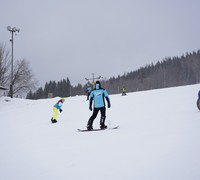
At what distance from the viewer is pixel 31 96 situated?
101 metres

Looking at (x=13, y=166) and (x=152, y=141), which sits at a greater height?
(x=152, y=141)

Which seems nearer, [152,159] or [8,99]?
[152,159]

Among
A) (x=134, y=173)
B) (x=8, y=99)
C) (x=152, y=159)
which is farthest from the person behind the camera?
(x=8, y=99)

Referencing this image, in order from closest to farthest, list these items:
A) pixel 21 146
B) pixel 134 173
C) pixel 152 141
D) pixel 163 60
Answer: pixel 134 173, pixel 152 141, pixel 21 146, pixel 163 60

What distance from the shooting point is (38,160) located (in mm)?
3586

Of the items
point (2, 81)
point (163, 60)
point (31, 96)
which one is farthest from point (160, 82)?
point (31, 96)

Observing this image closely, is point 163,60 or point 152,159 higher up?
point 163,60

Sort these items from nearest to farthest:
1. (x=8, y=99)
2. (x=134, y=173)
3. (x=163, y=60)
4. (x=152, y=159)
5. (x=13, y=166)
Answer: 1. (x=134, y=173)
2. (x=152, y=159)
3. (x=13, y=166)
4. (x=8, y=99)
5. (x=163, y=60)

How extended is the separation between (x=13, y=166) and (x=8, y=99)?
24.4 meters

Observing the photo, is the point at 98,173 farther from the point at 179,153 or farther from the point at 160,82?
the point at 160,82

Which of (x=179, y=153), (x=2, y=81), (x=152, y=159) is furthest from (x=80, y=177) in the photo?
(x=2, y=81)

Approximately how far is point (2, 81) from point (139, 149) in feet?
124

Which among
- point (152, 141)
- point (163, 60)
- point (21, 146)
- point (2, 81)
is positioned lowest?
point (21, 146)

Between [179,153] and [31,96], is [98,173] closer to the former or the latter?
[179,153]
